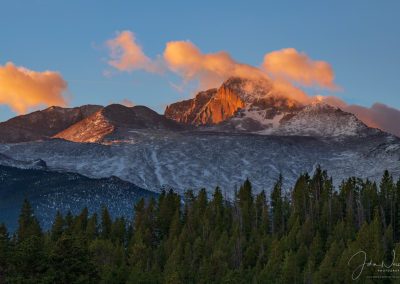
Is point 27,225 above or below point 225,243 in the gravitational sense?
above

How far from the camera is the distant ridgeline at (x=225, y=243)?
72.4 m

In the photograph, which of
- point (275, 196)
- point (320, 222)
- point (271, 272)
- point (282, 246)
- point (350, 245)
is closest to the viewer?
point (271, 272)

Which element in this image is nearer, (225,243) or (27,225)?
(225,243)

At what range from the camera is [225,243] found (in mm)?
145625

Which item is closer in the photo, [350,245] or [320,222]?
[350,245]

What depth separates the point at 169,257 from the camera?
141m

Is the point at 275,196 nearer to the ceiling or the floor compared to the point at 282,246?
nearer to the ceiling

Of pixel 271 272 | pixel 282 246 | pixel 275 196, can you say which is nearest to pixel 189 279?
pixel 271 272

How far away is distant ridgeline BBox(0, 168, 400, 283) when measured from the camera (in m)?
72.4

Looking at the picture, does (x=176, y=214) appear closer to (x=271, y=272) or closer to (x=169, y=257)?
(x=169, y=257)

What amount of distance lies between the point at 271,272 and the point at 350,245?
18.1 meters

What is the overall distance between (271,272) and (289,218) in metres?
46.1

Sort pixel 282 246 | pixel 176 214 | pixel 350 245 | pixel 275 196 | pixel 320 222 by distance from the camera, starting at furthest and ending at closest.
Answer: pixel 275 196, pixel 176 214, pixel 320 222, pixel 282 246, pixel 350 245

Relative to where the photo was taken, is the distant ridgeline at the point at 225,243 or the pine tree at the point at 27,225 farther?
the pine tree at the point at 27,225
